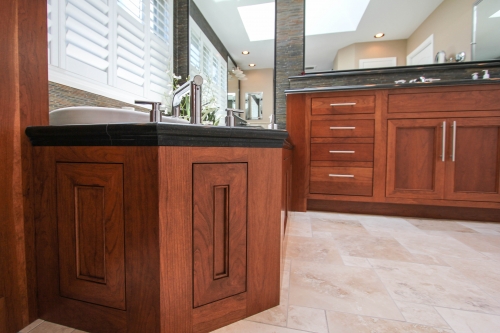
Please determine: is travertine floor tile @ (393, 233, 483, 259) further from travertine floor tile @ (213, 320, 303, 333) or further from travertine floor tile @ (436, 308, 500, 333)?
travertine floor tile @ (213, 320, 303, 333)

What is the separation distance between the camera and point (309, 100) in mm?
2143

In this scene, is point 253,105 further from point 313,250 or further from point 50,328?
point 50,328

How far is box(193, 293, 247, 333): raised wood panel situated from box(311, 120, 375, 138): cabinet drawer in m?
1.68

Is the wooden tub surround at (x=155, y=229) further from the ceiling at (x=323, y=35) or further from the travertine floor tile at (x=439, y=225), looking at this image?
the ceiling at (x=323, y=35)

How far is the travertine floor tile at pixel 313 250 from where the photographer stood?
48.9 inches

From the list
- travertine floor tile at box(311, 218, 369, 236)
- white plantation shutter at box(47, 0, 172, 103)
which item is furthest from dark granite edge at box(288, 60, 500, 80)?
travertine floor tile at box(311, 218, 369, 236)

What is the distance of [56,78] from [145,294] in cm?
122

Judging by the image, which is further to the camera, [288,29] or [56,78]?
[288,29]

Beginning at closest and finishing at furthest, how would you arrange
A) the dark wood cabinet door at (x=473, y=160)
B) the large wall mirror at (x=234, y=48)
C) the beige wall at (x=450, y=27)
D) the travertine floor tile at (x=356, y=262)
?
the travertine floor tile at (x=356, y=262), the dark wood cabinet door at (x=473, y=160), the beige wall at (x=450, y=27), the large wall mirror at (x=234, y=48)

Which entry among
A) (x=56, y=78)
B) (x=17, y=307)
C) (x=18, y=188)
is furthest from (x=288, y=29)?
(x=17, y=307)

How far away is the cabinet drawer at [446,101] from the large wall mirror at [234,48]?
115 cm

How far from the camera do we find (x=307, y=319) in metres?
0.78

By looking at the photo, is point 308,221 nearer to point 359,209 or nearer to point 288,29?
point 359,209

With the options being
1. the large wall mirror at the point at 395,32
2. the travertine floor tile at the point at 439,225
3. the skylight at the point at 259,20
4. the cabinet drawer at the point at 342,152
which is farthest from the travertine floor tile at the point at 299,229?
the skylight at the point at 259,20
